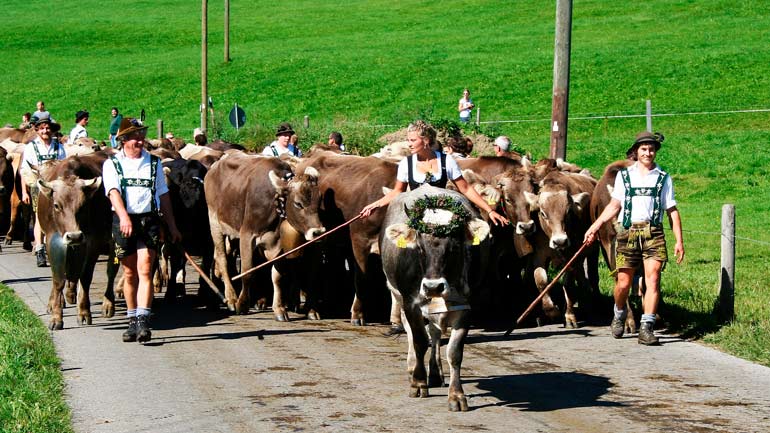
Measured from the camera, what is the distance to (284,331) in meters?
12.8

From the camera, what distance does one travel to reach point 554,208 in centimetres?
1298

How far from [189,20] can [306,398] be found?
73.2 m

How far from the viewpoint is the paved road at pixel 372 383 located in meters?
8.49

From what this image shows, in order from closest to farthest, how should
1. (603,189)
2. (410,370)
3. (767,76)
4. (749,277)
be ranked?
(410,370), (603,189), (749,277), (767,76)

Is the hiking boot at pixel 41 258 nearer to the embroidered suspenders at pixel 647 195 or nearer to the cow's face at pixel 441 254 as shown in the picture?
the embroidered suspenders at pixel 647 195

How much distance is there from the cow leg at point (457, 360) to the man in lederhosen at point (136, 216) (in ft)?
13.3

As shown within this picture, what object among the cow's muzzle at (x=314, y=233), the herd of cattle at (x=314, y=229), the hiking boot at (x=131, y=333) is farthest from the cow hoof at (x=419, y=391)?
the cow's muzzle at (x=314, y=233)

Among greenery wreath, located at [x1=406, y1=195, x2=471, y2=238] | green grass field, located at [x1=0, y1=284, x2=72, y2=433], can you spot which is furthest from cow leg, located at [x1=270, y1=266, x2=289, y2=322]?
greenery wreath, located at [x1=406, y1=195, x2=471, y2=238]

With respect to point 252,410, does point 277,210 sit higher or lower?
higher

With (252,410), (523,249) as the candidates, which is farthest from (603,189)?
(252,410)

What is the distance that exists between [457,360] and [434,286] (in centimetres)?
59

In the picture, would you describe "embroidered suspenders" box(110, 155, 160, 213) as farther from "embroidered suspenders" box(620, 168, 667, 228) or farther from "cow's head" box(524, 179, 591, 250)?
"embroidered suspenders" box(620, 168, 667, 228)

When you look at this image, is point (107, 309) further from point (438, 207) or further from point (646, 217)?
point (646, 217)

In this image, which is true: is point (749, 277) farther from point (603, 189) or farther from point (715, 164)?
point (715, 164)
